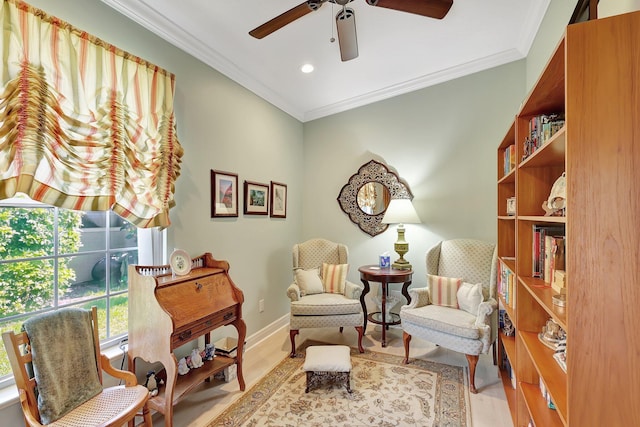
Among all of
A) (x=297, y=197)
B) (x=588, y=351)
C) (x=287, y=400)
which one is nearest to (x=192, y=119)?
(x=297, y=197)

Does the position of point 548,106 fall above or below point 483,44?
below

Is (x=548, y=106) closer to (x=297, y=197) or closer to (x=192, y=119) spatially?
(x=192, y=119)

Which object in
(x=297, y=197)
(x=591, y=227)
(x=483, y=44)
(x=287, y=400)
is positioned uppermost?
(x=483, y=44)

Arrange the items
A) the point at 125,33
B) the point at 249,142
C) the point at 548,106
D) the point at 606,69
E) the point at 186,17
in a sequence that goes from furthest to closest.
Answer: the point at 249,142
the point at 186,17
the point at 125,33
the point at 548,106
the point at 606,69

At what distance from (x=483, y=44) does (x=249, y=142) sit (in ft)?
7.74

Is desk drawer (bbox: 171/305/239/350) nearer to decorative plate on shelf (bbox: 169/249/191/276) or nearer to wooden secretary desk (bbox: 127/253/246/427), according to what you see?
wooden secretary desk (bbox: 127/253/246/427)

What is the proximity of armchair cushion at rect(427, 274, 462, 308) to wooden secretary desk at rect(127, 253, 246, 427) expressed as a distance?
1797 millimetres

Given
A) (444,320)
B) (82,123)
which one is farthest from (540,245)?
(82,123)

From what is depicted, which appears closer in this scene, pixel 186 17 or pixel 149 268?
pixel 149 268

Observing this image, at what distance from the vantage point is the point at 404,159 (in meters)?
3.48

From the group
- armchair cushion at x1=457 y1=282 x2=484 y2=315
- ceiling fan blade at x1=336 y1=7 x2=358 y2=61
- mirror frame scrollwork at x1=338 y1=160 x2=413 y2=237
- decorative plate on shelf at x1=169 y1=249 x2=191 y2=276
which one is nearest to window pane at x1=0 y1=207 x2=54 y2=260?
decorative plate on shelf at x1=169 y1=249 x2=191 y2=276

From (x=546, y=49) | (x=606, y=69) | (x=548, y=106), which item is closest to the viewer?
(x=606, y=69)

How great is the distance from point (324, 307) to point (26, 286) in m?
2.05

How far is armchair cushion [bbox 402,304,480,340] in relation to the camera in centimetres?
228
